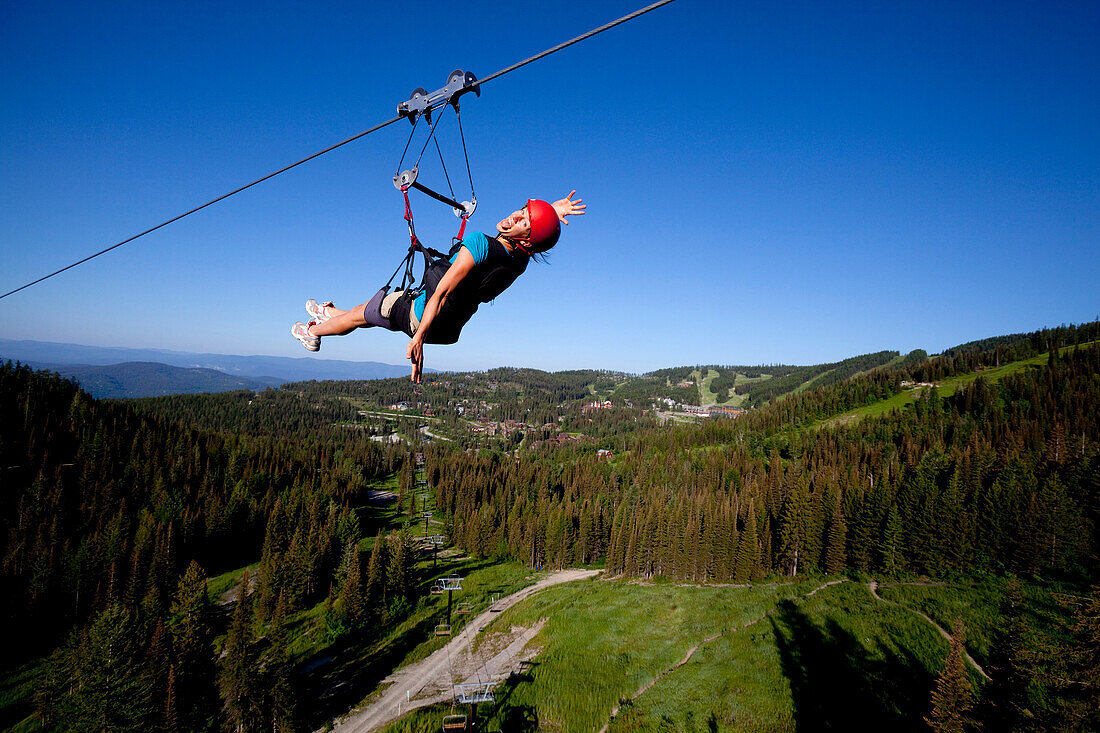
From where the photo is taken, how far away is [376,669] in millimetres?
44250

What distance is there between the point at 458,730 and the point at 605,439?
147 metres

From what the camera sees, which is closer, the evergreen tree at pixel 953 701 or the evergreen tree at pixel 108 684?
the evergreen tree at pixel 953 701

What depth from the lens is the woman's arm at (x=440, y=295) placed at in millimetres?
5309

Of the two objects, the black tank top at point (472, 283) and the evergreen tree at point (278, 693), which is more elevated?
the black tank top at point (472, 283)

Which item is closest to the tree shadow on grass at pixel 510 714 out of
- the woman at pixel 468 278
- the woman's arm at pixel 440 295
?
the woman at pixel 468 278

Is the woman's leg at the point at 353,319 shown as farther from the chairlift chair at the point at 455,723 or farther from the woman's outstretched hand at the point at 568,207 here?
the chairlift chair at the point at 455,723

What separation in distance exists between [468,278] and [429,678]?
48.8 meters

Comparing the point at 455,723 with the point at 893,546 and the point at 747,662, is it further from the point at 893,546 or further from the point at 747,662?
the point at 893,546

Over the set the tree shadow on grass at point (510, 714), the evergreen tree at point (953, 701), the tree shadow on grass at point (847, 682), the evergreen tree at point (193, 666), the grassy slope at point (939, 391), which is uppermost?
the grassy slope at point (939, 391)

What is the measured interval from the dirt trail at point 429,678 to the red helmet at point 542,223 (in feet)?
142

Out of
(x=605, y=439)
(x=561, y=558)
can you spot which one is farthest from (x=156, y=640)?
(x=605, y=439)

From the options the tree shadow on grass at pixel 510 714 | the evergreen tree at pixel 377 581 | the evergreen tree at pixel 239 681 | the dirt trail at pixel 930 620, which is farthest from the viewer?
the evergreen tree at pixel 377 581

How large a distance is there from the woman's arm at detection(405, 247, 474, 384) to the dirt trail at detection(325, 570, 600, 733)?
139 feet

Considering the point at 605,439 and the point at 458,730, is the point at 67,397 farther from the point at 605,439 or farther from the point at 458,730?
the point at 605,439
